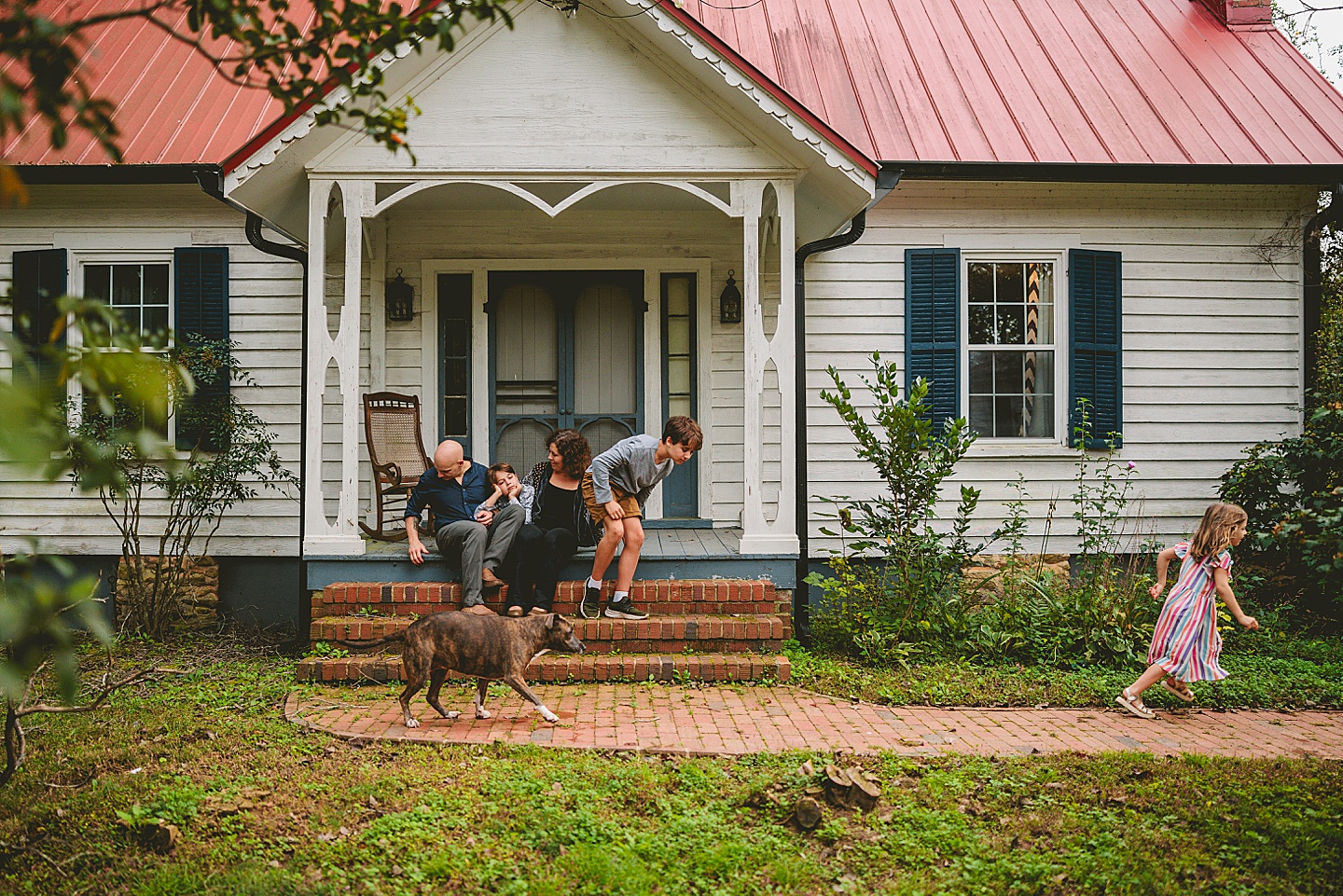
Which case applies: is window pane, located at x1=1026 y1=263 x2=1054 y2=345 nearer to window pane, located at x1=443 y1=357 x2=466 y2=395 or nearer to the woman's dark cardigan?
the woman's dark cardigan

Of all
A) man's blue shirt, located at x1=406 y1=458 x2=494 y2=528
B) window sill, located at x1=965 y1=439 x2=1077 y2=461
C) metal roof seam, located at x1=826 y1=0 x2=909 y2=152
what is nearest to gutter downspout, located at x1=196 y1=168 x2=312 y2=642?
man's blue shirt, located at x1=406 y1=458 x2=494 y2=528

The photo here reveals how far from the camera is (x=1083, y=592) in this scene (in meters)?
6.66

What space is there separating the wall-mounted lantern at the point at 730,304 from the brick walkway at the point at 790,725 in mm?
3717

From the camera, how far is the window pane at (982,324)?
831 centimetres

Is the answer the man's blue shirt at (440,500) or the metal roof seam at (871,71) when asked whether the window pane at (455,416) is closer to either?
the man's blue shirt at (440,500)

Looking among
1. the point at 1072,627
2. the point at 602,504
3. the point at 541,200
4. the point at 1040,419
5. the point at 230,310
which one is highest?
the point at 541,200

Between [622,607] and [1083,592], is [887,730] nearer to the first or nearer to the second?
[622,607]

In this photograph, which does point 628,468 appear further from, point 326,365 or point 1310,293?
point 1310,293

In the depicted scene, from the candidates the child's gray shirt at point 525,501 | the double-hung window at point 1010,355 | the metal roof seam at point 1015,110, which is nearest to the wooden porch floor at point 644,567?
the child's gray shirt at point 525,501

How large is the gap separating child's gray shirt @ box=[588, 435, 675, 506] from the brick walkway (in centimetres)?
127

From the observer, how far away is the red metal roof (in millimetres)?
7949

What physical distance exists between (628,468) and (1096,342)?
454 cm

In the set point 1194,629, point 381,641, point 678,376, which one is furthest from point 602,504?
point 1194,629

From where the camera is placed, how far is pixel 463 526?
6.21 m
